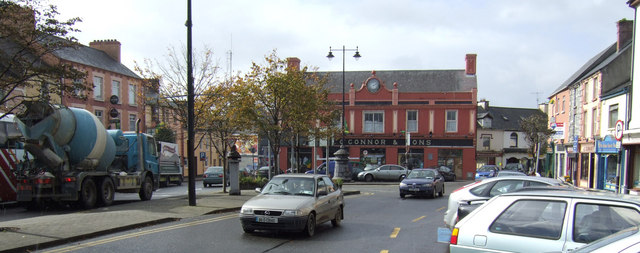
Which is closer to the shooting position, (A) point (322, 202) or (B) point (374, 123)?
(A) point (322, 202)

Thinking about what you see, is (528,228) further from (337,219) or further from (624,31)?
(624,31)

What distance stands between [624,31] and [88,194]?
33046 mm

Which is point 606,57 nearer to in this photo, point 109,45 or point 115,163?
point 115,163

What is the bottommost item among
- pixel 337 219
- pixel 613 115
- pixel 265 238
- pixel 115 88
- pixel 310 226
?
pixel 337 219

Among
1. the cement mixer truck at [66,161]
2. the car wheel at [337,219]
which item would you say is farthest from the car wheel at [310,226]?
the cement mixer truck at [66,161]

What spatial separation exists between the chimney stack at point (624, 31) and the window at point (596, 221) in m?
32.4

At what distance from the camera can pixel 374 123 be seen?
46969 millimetres

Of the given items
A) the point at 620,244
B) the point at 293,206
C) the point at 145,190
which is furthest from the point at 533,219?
the point at 145,190

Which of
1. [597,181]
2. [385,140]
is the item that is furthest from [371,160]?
[597,181]

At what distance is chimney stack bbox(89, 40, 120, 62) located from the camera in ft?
132

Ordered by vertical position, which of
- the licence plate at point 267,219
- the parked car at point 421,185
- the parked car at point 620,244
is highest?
the parked car at point 620,244

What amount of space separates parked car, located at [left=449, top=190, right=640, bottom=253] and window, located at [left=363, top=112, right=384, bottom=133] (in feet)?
136

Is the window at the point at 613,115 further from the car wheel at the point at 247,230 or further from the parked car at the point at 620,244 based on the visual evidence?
the parked car at the point at 620,244

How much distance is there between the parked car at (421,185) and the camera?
21.0 meters
